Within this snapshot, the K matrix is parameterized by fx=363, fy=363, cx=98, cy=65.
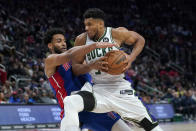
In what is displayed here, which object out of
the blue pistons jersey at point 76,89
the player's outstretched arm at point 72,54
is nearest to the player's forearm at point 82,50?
the player's outstretched arm at point 72,54

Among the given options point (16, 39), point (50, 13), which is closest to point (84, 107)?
point (16, 39)

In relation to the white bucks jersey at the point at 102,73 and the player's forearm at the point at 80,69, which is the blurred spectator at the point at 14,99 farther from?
the white bucks jersey at the point at 102,73

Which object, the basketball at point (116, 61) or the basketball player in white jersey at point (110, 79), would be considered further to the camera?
the basketball player in white jersey at point (110, 79)

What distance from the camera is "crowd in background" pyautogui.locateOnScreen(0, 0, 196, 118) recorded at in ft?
40.8

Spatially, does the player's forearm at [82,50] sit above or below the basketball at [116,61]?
above

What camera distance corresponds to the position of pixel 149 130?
4.21m

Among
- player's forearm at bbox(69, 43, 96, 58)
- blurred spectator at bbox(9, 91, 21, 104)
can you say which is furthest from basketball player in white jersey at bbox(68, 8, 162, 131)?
blurred spectator at bbox(9, 91, 21, 104)

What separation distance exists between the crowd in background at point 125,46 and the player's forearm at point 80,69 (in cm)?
642

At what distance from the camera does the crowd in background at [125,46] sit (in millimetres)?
12422

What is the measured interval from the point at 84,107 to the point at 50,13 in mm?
14709

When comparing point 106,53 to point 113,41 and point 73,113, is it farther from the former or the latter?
point 73,113

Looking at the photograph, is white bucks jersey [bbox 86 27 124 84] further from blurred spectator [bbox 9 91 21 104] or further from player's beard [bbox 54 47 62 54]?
blurred spectator [bbox 9 91 21 104]

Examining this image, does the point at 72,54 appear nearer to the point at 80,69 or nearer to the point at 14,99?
the point at 80,69

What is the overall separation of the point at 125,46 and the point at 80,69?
11485 millimetres
